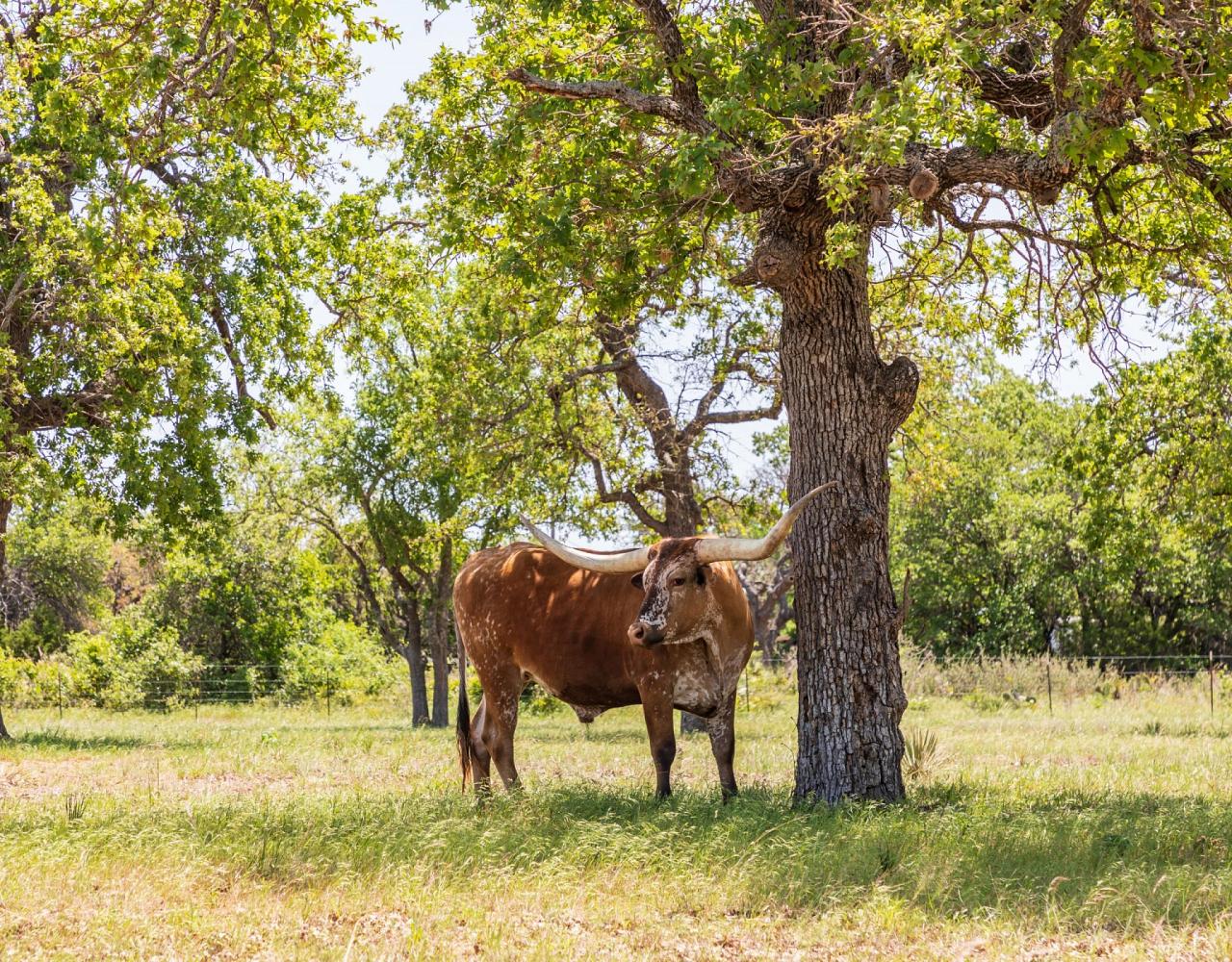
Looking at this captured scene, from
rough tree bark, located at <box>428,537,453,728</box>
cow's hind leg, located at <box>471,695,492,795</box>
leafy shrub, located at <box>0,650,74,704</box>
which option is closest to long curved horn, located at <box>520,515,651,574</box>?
cow's hind leg, located at <box>471,695,492,795</box>

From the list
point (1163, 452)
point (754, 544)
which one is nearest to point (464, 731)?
point (754, 544)

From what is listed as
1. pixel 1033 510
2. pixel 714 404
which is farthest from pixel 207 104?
pixel 1033 510

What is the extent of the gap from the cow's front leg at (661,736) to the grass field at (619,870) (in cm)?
22

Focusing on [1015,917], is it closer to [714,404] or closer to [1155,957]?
[1155,957]

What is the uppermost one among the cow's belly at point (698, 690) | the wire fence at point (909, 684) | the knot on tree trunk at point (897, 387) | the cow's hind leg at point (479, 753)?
the knot on tree trunk at point (897, 387)

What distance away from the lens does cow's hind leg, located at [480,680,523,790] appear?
36.4 ft

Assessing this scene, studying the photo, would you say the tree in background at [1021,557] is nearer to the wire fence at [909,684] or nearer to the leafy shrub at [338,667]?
the wire fence at [909,684]

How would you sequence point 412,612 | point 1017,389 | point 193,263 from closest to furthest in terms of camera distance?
point 193,263, point 412,612, point 1017,389

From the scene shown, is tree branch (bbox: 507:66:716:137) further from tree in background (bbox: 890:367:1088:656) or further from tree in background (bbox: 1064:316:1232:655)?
tree in background (bbox: 890:367:1088:656)

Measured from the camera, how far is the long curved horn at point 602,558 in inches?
414

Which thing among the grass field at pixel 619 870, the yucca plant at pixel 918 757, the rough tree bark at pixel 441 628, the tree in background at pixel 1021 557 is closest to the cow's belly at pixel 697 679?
the grass field at pixel 619 870

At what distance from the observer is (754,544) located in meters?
9.74

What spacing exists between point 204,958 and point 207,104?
6.59m

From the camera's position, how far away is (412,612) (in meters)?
27.3
